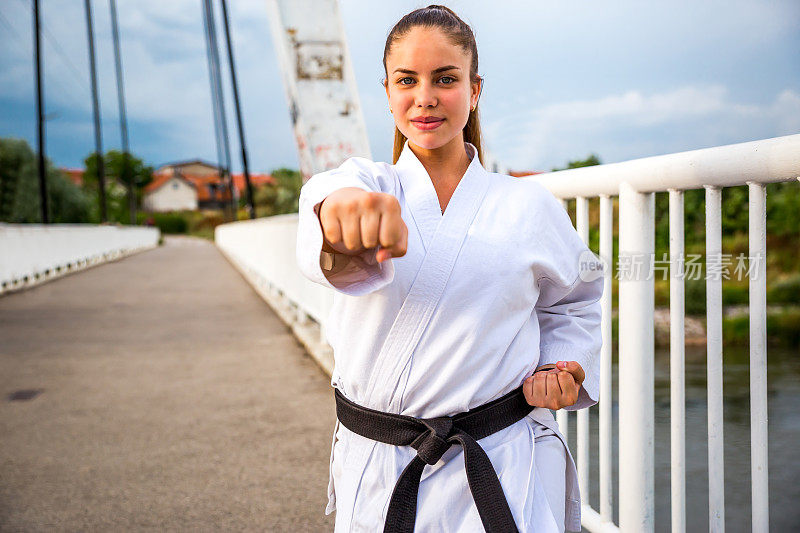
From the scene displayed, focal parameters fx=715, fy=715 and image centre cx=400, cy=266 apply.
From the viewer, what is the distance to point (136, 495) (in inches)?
109

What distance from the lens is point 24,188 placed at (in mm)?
39156

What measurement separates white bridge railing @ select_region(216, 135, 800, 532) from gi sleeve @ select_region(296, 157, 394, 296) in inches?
31.4

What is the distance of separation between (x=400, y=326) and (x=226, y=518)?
170 centimetres

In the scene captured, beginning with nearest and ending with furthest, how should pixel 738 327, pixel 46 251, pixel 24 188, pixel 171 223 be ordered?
pixel 46 251
pixel 738 327
pixel 24 188
pixel 171 223

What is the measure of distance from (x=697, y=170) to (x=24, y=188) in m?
43.4

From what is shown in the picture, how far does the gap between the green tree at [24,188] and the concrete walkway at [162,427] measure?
35886 mm

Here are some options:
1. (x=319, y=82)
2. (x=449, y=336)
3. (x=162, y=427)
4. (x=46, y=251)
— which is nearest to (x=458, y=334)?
(x=449, y=336)

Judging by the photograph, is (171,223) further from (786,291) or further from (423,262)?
(423,262)

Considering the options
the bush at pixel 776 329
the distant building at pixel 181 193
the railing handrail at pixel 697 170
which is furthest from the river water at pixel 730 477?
the distant building at pixel 181 193

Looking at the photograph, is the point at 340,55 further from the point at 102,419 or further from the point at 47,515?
the point at 47,515

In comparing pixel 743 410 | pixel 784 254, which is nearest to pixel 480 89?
pixel 743 410

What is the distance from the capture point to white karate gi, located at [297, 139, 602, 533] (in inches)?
46.2

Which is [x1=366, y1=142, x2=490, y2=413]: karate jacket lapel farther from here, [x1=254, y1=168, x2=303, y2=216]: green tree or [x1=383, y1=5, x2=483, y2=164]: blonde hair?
[x1=254, y1=168, x2=303, y2=216]: green tree

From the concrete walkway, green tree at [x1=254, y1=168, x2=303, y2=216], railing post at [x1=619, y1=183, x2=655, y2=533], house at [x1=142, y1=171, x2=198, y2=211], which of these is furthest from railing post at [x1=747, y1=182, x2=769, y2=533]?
house at [x1=142, y1=171, x2=198, y2=211]
